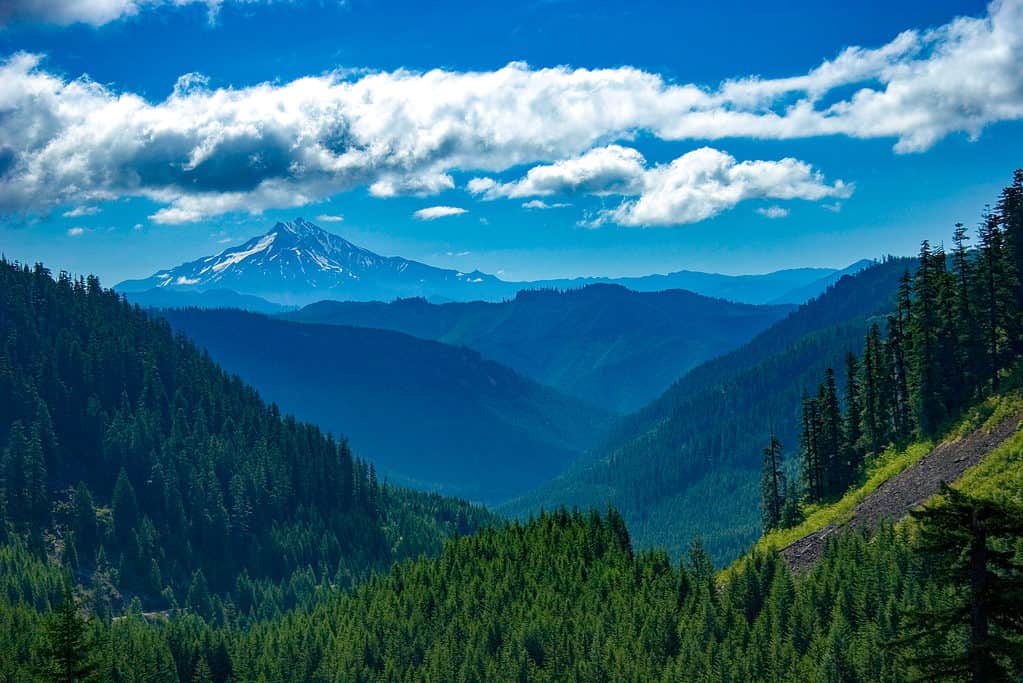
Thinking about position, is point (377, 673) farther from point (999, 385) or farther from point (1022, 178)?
point (1022, 178)

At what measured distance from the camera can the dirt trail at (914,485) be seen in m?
87.4

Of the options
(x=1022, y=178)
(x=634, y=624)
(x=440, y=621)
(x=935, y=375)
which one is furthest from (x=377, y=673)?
(x=1022, y=178)

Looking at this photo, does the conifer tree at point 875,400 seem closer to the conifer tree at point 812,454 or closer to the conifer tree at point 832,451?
the conifer tree at point 832,451

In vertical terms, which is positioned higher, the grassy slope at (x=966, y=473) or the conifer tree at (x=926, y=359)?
the conifer tree at (x=926, y=359)

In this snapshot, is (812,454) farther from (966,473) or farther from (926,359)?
(966,473)

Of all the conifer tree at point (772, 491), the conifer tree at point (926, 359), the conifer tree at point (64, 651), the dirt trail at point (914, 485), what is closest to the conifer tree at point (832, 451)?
the conifer tree at point (772, 491)

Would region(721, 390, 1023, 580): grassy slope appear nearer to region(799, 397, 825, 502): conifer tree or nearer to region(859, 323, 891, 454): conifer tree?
region(799, 397, 825, 502): conifer tree

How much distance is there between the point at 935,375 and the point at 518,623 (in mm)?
56493

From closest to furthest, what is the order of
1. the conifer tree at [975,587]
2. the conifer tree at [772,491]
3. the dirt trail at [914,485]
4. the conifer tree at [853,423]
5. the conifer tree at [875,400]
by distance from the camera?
1. the conifer tree at [975,587]
2. the dirt trail at [914,485]
3. the conifer tree at [875,400]
4. the conifer tree at [853,423]
5. the conifer tree at [772,491]

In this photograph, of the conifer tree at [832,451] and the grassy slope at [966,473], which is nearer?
the grassy slope at [966,473]

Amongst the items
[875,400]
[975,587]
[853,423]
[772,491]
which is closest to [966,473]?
[875,400]

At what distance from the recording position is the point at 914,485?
9175cm

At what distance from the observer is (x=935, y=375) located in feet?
346

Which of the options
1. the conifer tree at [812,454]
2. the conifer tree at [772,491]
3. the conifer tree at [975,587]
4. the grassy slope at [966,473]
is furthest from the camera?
the conifer tree at [772,491]
